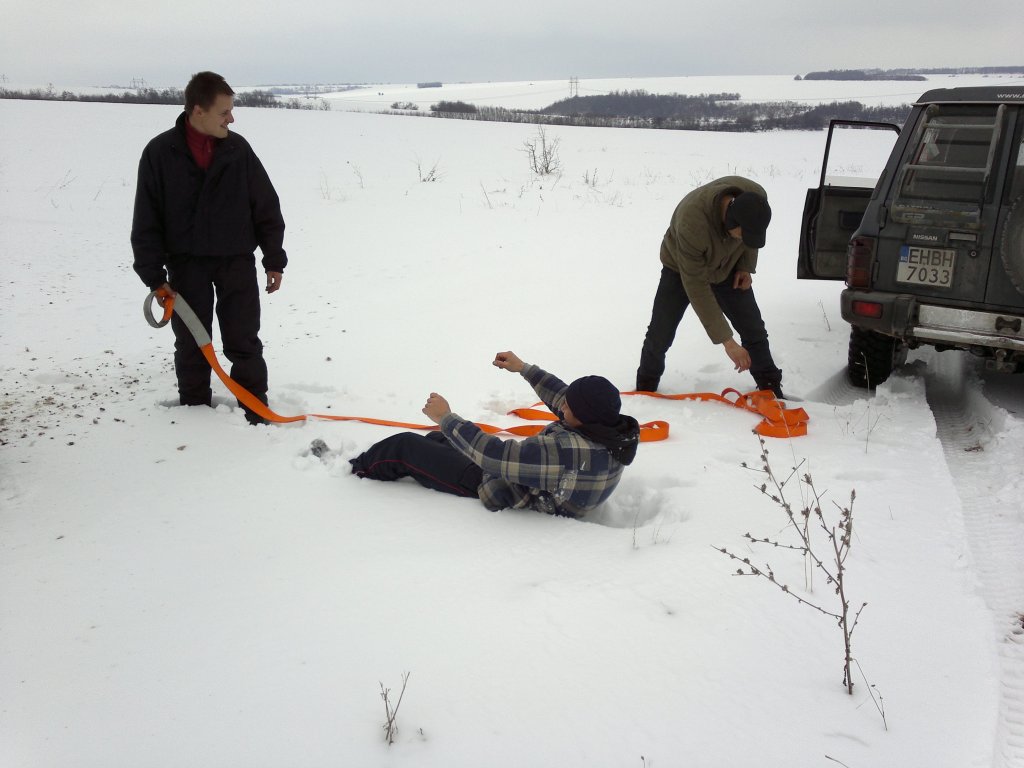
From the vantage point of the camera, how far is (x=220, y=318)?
4133 millimetres

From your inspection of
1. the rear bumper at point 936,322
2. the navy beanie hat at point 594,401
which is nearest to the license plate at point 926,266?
the rear bumper at point 936,322

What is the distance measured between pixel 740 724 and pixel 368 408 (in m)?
3.18

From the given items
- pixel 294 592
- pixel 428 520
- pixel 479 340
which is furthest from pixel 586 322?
pixel 294 592

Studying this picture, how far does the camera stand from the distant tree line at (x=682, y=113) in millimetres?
30859

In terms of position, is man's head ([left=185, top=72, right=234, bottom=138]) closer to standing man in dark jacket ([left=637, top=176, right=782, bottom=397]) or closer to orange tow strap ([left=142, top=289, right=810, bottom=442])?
orange tow strap ([left=142, top=289, right=810, bottom=442])

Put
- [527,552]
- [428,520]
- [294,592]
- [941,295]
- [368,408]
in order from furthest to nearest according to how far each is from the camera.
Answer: [368,408] < [941,295] < [428,520] < [527,552] < [294,592]

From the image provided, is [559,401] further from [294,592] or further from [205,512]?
[205,512]

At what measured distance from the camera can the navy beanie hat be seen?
2.83 m

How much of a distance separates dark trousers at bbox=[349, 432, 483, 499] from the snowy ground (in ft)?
0.28

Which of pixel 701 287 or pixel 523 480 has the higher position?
pixel 701 287

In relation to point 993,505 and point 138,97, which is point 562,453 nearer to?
point 993,505

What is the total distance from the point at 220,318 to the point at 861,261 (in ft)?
12.5

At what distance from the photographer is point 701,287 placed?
13.7 ft

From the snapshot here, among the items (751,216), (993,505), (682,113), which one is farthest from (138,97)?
(993,505)
